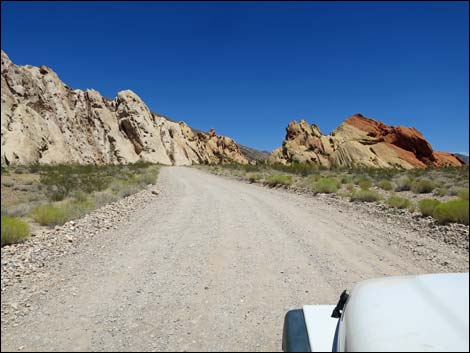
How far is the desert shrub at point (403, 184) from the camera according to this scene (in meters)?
6.83

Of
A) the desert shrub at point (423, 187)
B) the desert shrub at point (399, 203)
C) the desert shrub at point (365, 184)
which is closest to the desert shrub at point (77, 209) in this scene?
the desert shrub at point (399, 203)

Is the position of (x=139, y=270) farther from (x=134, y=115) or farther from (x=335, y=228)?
(x=134, y=115)

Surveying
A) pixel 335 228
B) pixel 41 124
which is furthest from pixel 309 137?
pixel 335 228

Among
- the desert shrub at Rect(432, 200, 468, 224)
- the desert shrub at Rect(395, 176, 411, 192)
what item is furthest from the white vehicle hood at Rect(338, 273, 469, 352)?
the desert shrub at Rect(395, 176, 411, 192)

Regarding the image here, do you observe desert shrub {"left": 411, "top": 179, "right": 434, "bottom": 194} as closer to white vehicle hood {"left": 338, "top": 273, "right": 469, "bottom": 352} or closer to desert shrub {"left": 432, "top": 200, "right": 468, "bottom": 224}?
desert shrub {"left": 432, "top": 200, "right": 468, "bottom": 224}

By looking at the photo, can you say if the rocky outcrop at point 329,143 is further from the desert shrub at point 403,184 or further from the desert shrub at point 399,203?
the desert shrub at point 399,203

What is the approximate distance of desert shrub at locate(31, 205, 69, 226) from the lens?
7.96 meters

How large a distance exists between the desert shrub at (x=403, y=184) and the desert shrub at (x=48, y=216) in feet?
24.6

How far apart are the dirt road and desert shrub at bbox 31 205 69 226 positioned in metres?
1.47

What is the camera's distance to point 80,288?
13.1ft

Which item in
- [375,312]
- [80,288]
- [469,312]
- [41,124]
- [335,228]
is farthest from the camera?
[41,124]

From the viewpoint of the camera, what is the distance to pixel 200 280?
179 inches

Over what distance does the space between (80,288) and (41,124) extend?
46212mm

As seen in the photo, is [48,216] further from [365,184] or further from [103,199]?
[365,184]
